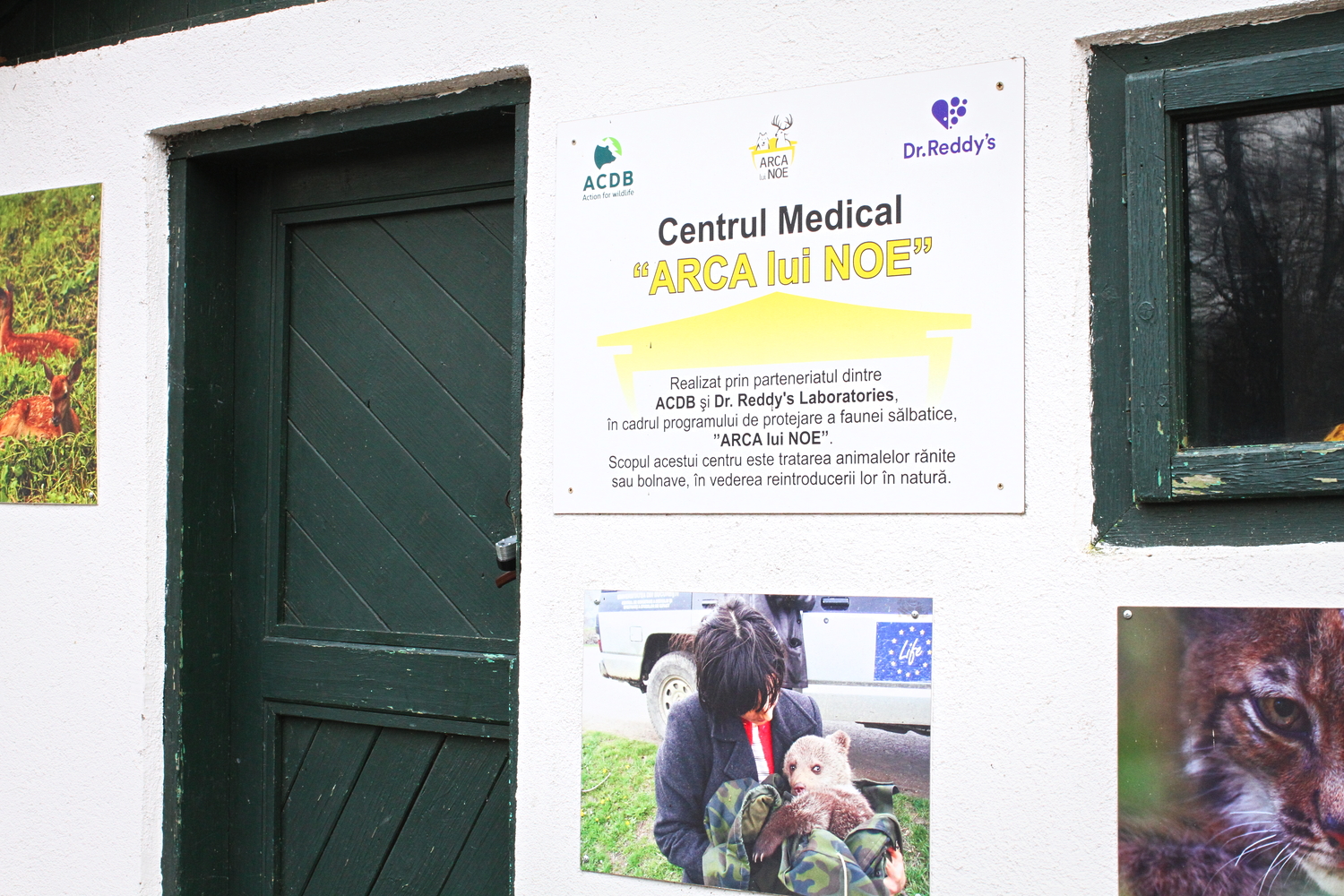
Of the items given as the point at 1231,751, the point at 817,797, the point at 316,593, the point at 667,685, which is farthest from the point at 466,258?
the point at 1231,751

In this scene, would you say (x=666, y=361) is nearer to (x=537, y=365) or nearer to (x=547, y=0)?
(x=537, y=365)

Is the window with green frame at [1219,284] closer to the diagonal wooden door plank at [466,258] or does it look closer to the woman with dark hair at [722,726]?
the woman with dark hair at [722,726]

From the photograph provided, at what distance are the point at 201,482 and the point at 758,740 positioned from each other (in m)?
1.77

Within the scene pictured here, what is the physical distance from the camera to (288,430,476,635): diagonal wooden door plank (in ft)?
9.49

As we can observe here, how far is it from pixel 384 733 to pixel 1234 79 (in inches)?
99.5

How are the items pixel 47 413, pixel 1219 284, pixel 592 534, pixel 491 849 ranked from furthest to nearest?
pixel 47 413 → pixel 491 849 → pixel 592 534 → pixel 1219 284

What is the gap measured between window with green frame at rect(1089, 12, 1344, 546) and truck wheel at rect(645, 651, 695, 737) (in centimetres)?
90

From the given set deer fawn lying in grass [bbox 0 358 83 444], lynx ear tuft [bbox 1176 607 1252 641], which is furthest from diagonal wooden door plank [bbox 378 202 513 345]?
lynx ear tuft [bbox 1176 607 1252 641]

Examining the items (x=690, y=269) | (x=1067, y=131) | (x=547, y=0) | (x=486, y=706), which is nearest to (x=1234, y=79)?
(x=1067, y=131)

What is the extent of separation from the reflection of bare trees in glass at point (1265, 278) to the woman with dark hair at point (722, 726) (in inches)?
37.3

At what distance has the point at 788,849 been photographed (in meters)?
2.22

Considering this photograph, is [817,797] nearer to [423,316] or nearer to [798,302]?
[798,302]

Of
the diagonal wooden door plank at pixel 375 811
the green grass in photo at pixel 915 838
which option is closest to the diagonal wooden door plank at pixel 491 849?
the diagonal wooden door plank at pixel 375 811

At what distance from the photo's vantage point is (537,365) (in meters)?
2.50
